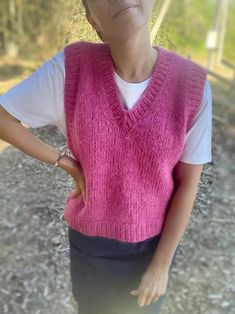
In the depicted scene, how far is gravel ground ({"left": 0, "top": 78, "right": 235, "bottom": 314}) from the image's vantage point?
1550 mm

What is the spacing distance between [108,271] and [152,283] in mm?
92

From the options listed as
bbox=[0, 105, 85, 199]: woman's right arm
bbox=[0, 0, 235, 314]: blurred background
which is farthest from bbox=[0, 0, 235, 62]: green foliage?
bbox=[0, 105, 85, 199]: woman's right arm

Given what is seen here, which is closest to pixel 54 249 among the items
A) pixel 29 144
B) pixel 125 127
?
pixel 29 144

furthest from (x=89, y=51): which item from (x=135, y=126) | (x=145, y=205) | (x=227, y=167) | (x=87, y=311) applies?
(x=227, y=167)

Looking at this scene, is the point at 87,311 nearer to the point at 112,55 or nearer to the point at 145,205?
the point at 145,205

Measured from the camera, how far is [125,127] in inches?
31.5

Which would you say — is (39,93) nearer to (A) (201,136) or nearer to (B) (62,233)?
(A) (201,136)

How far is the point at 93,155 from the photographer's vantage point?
83 centimetres

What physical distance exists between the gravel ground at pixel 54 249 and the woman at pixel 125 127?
399 mm

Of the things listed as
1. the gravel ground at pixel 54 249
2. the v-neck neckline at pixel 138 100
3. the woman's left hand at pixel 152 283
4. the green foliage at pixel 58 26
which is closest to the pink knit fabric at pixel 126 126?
the v-neck neckline at pixel 138 100

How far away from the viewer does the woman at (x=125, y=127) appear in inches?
30.9

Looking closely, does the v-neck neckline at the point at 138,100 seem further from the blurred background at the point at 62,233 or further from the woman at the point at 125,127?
the blurred background at the point at 62,233

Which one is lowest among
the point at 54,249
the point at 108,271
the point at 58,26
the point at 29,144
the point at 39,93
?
the point at 54,249

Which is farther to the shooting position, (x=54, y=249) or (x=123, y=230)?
(x=54, y=249)
